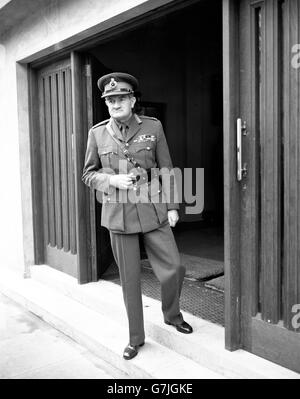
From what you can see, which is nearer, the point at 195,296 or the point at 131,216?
the point at 131,216

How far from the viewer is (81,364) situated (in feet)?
10.4

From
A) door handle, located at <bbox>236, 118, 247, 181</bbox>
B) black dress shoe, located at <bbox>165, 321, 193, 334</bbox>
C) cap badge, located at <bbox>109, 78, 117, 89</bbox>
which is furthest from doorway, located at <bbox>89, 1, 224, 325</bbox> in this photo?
cap badge, located at <bbox>109, 78, 117, 89</bbox>

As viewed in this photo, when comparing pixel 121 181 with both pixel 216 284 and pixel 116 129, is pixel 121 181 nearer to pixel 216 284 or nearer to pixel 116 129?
pixel 116 129

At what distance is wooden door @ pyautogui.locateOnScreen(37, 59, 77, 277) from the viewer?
448 centimetres

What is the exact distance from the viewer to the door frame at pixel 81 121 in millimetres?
2654

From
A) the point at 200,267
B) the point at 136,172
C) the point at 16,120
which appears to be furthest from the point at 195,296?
the point at 16,120

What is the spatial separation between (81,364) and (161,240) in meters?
1.06

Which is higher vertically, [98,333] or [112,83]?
[112,83]

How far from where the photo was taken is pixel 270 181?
2.56 meters

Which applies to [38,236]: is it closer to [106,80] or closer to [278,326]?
[106,80]

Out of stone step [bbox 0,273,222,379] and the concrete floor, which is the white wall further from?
the concrete floor

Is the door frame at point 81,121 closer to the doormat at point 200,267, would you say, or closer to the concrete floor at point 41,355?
the concrete floor at point 41,355

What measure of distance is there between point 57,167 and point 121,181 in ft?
6.64

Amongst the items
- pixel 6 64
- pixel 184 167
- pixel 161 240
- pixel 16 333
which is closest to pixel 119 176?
pixel 161 240
